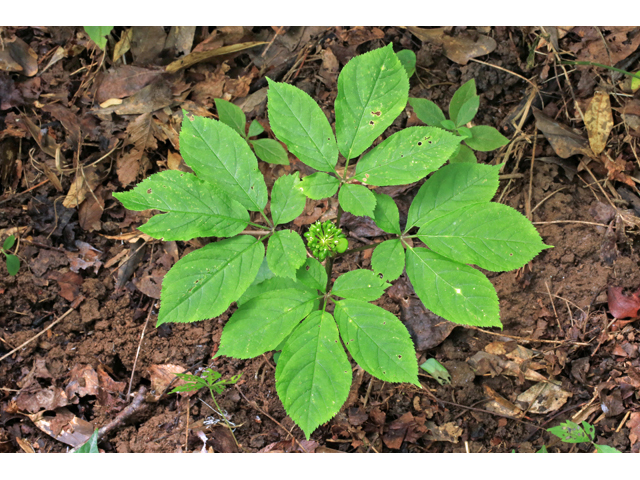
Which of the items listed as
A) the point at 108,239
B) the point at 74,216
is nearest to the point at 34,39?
the point at 74,216

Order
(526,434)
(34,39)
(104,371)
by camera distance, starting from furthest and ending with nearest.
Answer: (34,39), (104,371), (526,434)

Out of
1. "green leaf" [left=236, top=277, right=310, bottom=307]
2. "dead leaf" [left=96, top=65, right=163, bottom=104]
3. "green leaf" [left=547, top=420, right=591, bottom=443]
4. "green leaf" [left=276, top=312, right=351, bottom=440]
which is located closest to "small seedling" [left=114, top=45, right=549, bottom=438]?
"green leaf" [left=276, top=312, right=351, bottom=440]

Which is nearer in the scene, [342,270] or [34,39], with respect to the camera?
[342,270]

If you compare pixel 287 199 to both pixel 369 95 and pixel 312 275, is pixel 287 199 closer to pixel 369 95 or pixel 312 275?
pixel 312 275

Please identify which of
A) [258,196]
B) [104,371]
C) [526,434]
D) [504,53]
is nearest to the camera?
[258,196]

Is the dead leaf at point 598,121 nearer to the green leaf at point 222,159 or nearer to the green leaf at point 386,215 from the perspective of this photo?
the green leaf at point 386,215

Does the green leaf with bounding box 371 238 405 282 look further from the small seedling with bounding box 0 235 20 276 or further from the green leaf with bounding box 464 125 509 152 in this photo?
the small seedling with bounding box 0 235 20 276

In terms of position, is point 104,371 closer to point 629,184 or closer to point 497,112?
point 497,112
